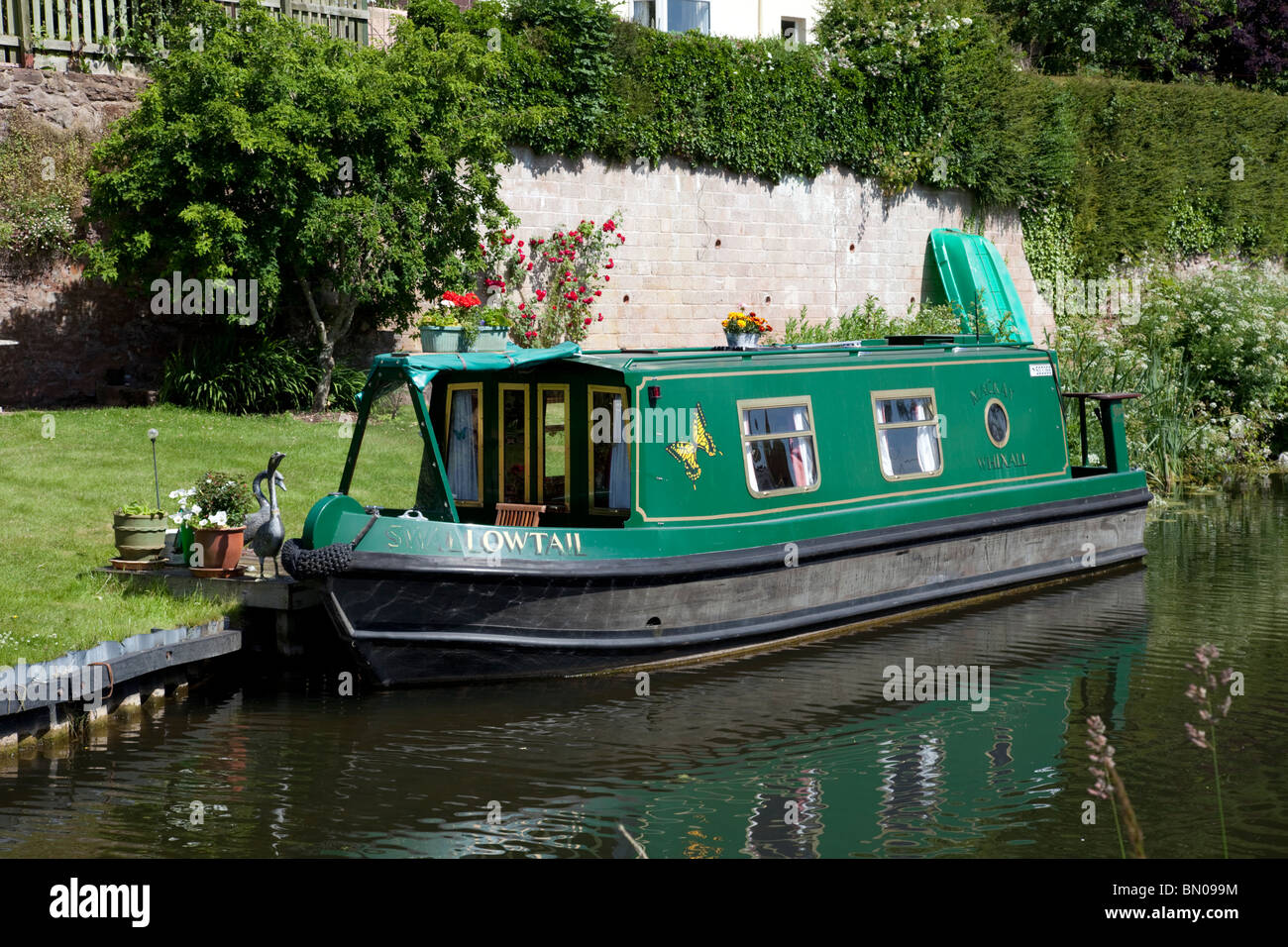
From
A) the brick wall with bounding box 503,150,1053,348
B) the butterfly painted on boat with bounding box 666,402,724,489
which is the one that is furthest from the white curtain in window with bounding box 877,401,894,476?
the brick wall with bounding box 503,150,1053,348

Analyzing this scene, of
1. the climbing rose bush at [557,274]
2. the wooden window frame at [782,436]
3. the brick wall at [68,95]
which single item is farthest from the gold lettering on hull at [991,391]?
the brick wall at [68,95]

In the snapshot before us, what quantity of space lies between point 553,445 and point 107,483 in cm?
465

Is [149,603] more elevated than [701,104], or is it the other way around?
[701,104]

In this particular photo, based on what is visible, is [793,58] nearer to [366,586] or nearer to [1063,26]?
[1063,26]

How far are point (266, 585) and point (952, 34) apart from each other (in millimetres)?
18402

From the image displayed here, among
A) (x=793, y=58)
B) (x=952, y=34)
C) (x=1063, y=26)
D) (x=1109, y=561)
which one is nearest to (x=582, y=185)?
(x=793, y=58)

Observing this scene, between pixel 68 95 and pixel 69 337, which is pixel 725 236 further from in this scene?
pixel 69 337

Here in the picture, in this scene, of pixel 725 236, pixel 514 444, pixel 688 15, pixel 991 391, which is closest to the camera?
pixel 514 444

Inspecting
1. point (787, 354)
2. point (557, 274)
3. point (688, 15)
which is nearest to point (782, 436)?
point (787, 354)

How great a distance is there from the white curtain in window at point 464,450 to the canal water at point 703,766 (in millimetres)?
1892

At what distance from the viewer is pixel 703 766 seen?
838 cm

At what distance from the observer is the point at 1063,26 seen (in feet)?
97.0

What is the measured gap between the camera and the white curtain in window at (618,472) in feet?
34.6
